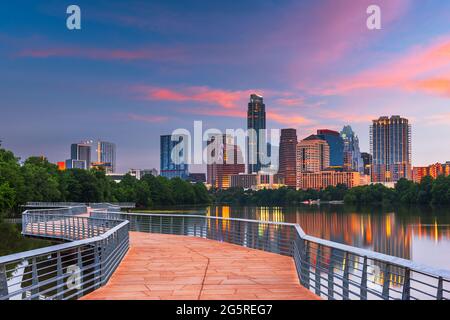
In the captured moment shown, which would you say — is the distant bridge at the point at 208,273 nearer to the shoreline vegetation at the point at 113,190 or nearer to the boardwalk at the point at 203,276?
the boardwalk at the point at 203,276

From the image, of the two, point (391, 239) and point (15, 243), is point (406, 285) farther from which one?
point (391, 239)

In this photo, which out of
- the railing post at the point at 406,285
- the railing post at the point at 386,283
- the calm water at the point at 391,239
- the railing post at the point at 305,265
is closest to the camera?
the railing post at the point at 406,285

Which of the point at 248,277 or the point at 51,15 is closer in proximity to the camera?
the point at 248,277

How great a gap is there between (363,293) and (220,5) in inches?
733

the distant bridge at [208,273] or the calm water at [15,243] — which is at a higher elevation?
the distant bridge at [208,273]

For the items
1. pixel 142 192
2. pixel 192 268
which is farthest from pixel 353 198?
pixel 192 268

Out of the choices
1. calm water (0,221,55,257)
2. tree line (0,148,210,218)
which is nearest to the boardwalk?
calm water (0,221,55,257)

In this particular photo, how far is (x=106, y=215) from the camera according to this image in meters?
33.2

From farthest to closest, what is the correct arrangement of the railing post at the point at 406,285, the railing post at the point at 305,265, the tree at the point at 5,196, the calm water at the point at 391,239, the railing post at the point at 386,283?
the tree at the point at 5,196
the calm water at the point at 391,239
the railing post at the point at 305,265
the railing post at the point at 386,283
the railing post at the point at 406,285

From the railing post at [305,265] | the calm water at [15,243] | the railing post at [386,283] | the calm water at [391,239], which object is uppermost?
the railing post at [386,283]

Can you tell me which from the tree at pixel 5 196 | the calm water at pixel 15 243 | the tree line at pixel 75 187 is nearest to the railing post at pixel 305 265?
the calm water at pixel 15 243

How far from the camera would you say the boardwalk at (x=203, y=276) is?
9.46m

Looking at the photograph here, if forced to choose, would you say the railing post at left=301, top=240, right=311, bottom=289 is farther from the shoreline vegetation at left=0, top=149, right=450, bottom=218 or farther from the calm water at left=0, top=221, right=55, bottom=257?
the shoreline vegetation at left=0, top=149, right=450, bottom=218
